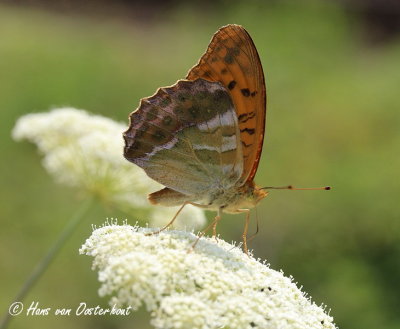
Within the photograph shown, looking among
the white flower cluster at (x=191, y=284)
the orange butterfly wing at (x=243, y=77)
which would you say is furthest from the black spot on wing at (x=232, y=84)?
the white flower cluster at (x=191, y=284)

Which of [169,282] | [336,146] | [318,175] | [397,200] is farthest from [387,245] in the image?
[169,282]

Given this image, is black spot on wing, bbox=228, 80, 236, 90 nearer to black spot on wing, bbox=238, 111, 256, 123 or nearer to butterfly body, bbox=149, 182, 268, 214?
black spot on wing, bbox=238, 111, 256, 123

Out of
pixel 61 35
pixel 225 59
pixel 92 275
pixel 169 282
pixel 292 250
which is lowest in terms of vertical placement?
pixel 92 275

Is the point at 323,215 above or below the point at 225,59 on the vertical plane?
below

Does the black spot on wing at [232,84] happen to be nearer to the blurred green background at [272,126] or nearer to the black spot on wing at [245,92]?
the black spot on wing at [245,92]

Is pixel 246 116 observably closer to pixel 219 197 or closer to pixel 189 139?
pixel 189 139

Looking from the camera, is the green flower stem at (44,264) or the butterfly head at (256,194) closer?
the green flower stem at (44,264)

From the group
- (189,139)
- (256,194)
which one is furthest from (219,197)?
(189,139)

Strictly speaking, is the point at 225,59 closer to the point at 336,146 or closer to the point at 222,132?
the point at 222,132
